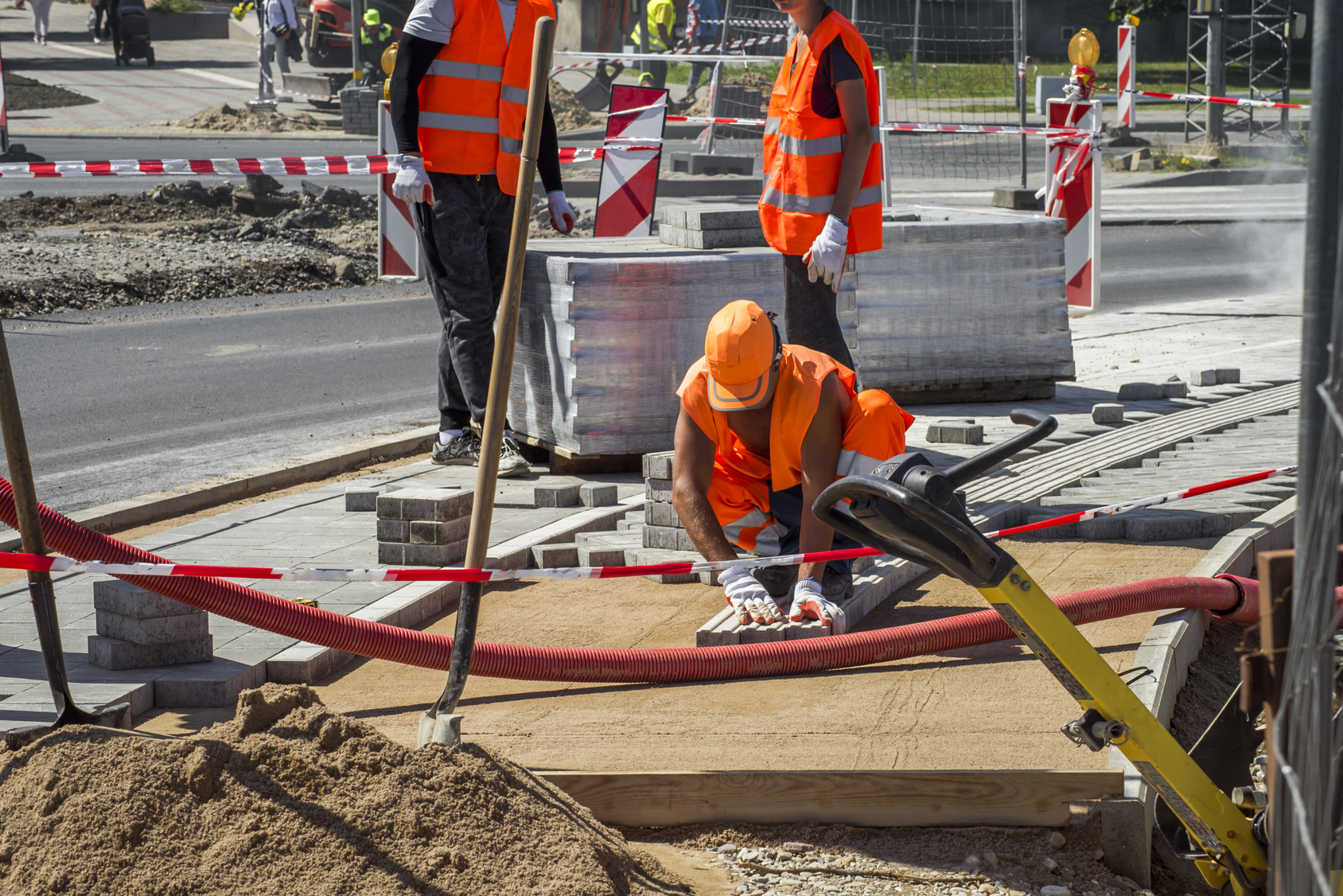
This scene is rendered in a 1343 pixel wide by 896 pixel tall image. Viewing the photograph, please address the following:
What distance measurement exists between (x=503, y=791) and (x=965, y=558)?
3.91 ft

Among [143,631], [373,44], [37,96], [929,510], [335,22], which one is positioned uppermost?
[335,22]

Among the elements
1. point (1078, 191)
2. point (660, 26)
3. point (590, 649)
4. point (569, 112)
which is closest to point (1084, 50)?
point (1078, 191)

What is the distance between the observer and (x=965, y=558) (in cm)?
263

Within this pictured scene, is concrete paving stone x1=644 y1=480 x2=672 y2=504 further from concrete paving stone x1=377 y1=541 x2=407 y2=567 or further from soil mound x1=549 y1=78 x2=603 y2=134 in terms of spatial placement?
soil mound x1=549 y1=78 x2=603 y2=134

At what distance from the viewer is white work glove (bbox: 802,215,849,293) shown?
5703 millimetres

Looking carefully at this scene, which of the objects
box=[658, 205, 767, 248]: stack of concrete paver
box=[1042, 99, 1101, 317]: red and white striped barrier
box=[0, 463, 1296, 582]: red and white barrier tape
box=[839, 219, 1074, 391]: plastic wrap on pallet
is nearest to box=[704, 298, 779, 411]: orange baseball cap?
box=[0, 463, 1296, 582]: red and white barrier tape

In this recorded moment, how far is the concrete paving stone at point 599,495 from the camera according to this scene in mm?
6402

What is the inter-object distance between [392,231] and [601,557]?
22.2 ft

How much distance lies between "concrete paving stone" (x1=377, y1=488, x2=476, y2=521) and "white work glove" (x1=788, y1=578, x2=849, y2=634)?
1.40m

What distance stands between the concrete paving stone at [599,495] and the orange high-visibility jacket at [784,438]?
1.34 metres

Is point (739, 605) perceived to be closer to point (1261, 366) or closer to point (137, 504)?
point (137, 504)

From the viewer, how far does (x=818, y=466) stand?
15.3 ft

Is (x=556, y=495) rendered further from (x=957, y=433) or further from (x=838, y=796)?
(x=838, y=796)

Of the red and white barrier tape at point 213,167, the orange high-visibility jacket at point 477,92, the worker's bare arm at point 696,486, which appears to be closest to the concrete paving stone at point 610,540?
the worker's bare arm at point 696,486
